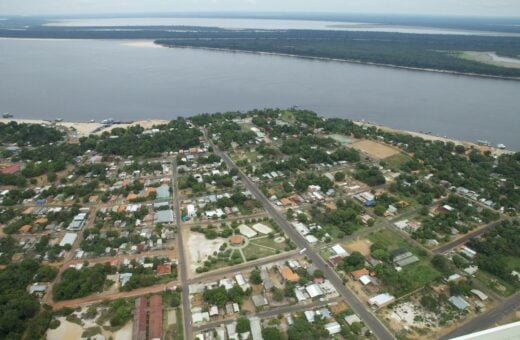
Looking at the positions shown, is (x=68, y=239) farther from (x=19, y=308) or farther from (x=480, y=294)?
(x=480, y=294)

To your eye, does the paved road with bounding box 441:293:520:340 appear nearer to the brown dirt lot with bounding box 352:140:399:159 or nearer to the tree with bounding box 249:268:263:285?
the tree with bounding box 249:268:263:285

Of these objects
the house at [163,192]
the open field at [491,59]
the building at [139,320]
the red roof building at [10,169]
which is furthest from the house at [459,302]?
the open field at [491,59]

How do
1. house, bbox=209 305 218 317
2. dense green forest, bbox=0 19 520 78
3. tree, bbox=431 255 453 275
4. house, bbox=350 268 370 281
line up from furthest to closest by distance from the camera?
1. dense green forest, bbox=0 19 520 78
2. tree, bbox=431 255 453 275
3. house, bbox=350 268 370 281
4. house, bbox=209 305 218 317

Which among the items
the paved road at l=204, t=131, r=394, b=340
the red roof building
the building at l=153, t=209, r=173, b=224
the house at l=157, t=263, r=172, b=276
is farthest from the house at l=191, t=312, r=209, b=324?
the red roof building

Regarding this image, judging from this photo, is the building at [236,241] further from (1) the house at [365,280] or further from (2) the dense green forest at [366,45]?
(2) the dense green forest at [366,45]

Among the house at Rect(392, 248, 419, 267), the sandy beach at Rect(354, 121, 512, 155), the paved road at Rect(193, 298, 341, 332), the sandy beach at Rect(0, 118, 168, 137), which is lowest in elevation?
the paved road at Rect(193, 298, 341, 332)

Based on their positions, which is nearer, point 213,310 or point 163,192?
point 213,310

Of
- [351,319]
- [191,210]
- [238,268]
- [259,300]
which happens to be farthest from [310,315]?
[191,210]
